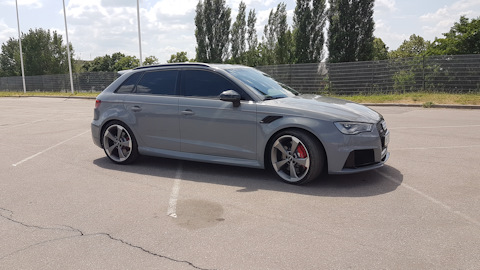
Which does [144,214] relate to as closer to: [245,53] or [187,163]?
[187,163]

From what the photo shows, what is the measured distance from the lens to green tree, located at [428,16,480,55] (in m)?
32.3

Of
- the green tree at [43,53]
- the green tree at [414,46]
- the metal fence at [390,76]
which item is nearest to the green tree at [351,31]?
the metal fence at [390,76]

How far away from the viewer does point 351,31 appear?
30297mm

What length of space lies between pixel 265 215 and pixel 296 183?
114 centimetres

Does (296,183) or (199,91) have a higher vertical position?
(199,91)

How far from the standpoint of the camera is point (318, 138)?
493cm

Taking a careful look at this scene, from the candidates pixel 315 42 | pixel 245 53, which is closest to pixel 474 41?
pixel 315 42

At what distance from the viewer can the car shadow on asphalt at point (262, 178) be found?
493cm

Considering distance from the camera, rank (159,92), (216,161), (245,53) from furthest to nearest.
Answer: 1. (245,53)
2. (159,92)
3. (216,161)

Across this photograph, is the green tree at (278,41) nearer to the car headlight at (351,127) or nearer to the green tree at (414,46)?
the car headlight at (351,127)

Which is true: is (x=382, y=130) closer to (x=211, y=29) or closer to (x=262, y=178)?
(x=262, y=178)

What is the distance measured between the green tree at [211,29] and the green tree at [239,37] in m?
1.23

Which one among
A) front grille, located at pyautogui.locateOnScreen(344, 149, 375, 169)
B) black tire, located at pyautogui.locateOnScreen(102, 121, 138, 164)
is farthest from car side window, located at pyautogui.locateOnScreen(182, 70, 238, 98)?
front grille, located at pyautogui.locateOnScreen(344, 149, 375, 169)

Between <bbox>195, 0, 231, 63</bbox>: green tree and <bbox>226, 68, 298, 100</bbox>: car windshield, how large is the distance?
37427mm
